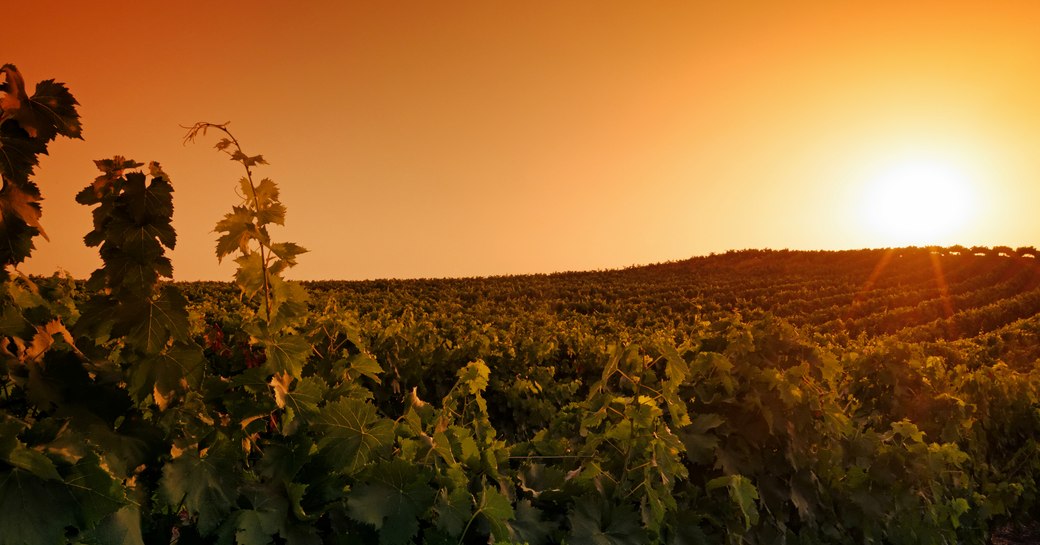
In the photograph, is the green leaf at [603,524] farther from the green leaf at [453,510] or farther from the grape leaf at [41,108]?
the grape leaf at [41,108]

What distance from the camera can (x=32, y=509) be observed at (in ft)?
5.87

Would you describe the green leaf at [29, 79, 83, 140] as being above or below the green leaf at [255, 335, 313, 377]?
above

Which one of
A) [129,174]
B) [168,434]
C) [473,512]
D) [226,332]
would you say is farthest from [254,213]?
[226,332]

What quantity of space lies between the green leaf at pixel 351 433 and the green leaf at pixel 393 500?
0.24 ft

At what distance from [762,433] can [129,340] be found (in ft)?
11.5

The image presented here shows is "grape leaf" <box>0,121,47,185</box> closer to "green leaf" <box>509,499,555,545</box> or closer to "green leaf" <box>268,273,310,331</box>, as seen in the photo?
"green leaf" <box>268,273,310,331</box>

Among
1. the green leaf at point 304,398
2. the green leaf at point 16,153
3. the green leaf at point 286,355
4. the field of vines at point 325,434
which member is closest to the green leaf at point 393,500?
the field of vines at point 325,434

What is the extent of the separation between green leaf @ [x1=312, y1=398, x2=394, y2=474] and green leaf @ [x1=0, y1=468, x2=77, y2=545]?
771 millimetres

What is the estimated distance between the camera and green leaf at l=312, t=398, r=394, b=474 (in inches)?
94.1

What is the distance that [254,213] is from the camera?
244 centimetres

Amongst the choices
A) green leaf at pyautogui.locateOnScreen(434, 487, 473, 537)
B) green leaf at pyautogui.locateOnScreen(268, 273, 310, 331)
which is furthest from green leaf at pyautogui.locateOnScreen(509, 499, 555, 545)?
green leaf at pyautogui.locateOnScreen(268, 273, 310, 331)

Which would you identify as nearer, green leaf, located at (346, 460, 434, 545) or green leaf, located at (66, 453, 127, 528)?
green leaf, located at (66, 453, 127, 528)

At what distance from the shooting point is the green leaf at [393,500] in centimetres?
231

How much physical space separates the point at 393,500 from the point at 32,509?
1.01 m
